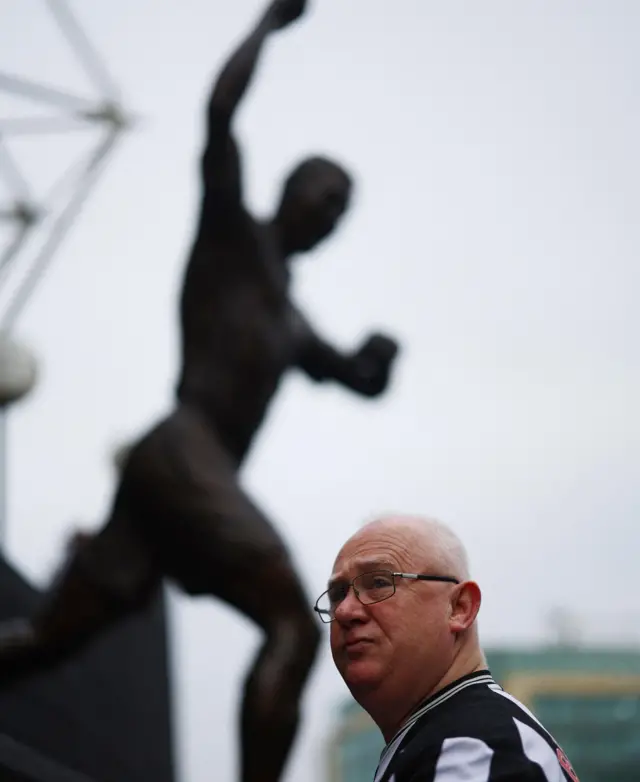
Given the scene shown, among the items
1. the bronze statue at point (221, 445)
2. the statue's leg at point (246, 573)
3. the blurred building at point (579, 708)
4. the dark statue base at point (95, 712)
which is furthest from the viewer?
the blurred building at point (579, 708)

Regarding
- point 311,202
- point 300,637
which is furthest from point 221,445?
point 311,202

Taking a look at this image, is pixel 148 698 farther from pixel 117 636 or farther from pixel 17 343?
pixel 17 343

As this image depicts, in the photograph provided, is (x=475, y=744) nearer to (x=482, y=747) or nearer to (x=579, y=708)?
(x=482, y=747)

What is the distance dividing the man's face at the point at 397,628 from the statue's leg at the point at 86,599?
7.83 feet

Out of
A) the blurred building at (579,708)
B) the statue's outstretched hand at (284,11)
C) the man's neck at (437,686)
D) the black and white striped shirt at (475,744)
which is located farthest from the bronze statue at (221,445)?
the blurred building at (579,708)

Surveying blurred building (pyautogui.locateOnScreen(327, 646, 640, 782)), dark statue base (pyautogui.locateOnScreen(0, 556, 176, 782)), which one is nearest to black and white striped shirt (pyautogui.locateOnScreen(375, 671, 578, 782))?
dark statue base (pyautogui.locateOnScreen(0, 556, 176, 782))

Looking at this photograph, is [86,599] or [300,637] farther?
[86,599]

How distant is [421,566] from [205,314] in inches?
101

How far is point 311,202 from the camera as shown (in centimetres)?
442

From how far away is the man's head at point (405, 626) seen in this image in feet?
6.03

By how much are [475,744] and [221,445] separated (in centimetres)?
265

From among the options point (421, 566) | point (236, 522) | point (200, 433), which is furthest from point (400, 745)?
point (200, 433)

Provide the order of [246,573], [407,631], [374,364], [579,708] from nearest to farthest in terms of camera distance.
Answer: [407,631], [246,573], [374,364], [579,708]

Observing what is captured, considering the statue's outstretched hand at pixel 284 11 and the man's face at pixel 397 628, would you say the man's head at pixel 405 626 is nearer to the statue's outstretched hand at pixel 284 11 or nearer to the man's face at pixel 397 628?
the man's face at pixel 397 628
